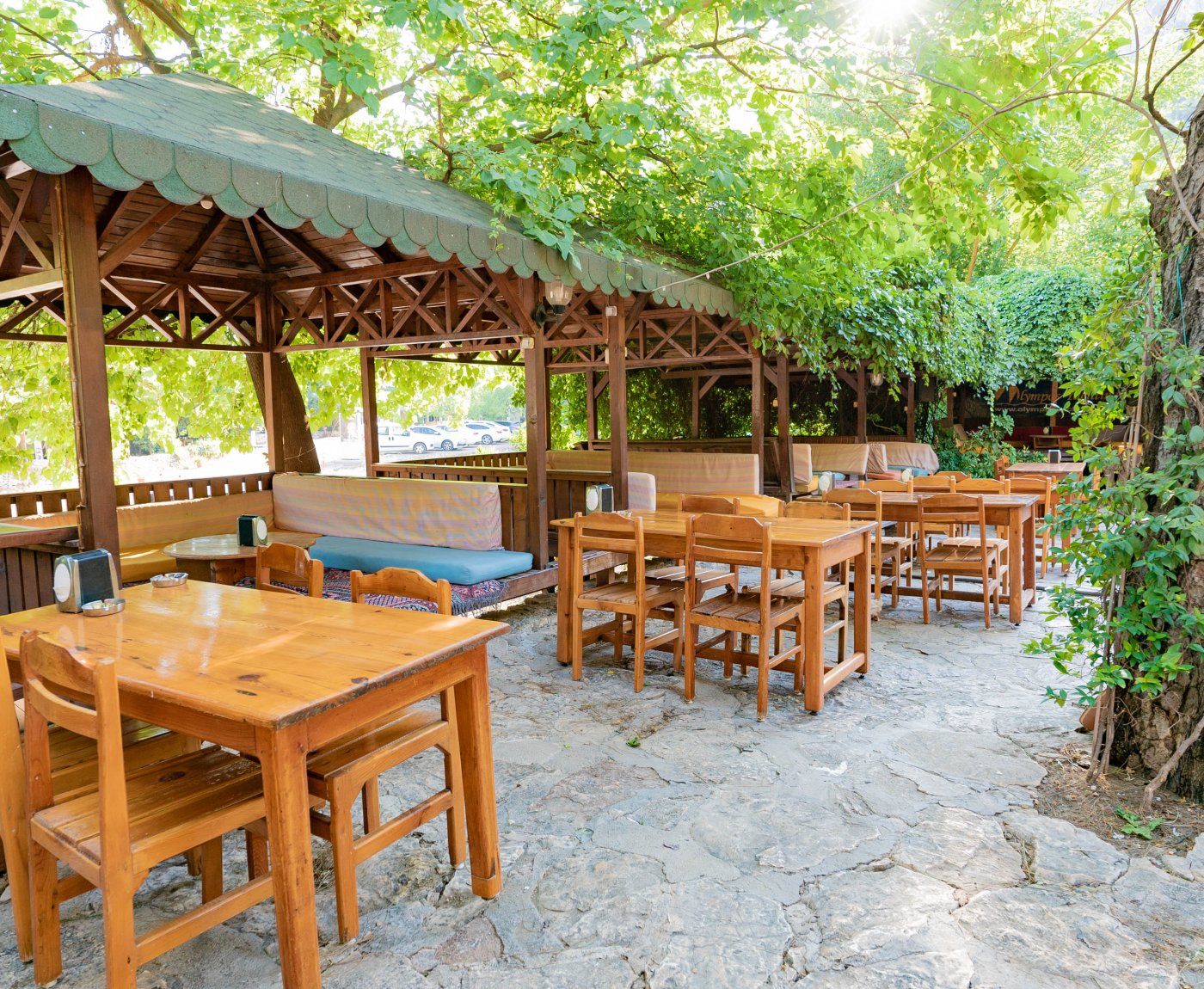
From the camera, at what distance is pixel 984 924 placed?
2.51m

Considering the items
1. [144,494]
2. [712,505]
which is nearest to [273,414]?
[144,494]

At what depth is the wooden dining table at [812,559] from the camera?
14.3 feet

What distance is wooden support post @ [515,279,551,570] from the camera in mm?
6527

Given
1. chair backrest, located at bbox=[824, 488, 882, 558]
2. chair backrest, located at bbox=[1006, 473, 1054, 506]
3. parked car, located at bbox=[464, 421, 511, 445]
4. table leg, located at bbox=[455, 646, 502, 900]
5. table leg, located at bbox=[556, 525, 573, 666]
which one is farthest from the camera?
parked car, located at bbox=[464, 421, 511, 445]

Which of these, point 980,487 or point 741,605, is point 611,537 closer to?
point 741,605

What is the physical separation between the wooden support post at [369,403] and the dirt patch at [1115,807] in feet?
24.9

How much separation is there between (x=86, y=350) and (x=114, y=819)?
261 centimetres

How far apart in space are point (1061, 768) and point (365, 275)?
6.41 meters

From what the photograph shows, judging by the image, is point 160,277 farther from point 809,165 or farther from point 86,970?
point 86,970

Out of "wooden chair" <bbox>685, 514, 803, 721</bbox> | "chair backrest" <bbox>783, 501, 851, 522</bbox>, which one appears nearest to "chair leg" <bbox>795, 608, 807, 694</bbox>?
"wooden chair" <bbox>685, 514, 803, 721</bbox>

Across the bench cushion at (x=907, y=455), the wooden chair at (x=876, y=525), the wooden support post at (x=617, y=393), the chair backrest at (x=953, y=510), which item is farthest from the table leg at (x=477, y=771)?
the bench cushion at (x=907, y=455)

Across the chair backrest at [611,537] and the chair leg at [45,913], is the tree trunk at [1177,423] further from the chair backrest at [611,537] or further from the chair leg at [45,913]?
the chair leg at [45,913]

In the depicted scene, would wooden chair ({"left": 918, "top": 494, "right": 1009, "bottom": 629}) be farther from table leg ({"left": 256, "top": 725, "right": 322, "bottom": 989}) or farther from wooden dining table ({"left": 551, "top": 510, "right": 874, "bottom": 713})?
table leg ({"left": 256, "top": 725, "right": 322, "bottom": 989})

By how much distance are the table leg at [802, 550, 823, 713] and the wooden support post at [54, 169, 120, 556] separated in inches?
135
